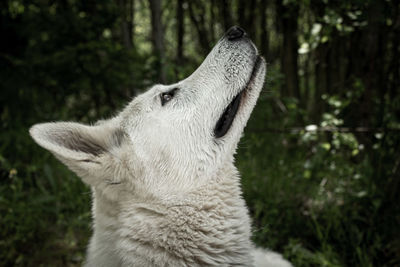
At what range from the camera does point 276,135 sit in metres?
4.98

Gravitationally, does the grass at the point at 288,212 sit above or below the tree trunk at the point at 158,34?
below

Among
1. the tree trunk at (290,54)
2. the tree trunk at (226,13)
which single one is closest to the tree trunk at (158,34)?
the tree trunk at (226,13)

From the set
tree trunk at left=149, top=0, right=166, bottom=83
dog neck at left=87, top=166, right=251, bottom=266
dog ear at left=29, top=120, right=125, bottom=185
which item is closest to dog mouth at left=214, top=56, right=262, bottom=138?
dog neck at left=87, top=166, right=251, bottom=266

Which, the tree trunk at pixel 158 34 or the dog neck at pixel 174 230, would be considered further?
the tree trunk at pixel 158 34

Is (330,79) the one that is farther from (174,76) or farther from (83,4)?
(83,4)

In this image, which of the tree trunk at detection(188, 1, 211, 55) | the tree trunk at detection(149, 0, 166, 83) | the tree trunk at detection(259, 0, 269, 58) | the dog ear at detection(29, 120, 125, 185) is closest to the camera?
the dog ear at detection(29, 120, 125, 185)

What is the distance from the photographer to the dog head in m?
2.13

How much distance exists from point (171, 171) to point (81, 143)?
24.6 inches

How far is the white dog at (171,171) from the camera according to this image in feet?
6.82

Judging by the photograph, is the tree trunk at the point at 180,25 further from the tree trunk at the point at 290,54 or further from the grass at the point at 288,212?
the grass at the point at 288,212

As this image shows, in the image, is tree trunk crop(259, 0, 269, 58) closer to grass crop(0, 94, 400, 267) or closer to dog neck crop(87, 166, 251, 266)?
grass crop(0, 94, 400, 267)

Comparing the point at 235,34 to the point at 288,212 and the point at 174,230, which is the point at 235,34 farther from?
the point at 288,212

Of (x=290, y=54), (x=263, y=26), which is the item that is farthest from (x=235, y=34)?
(x=263, y=26)

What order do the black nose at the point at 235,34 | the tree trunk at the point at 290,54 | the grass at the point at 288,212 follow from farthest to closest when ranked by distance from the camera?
→ the tree trunk at the point at 290,54
the grass at the point at 288,212
the black nose at the point at 235,34
